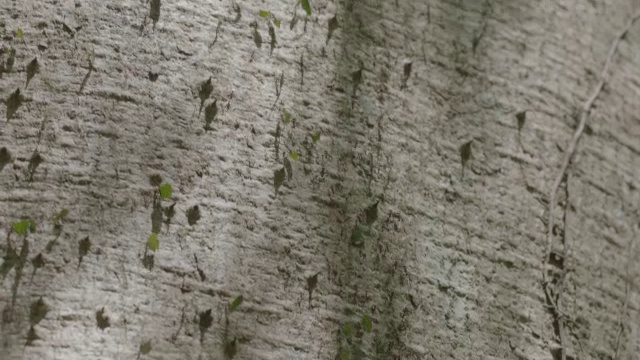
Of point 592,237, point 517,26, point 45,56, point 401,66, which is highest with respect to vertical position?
point 517,26

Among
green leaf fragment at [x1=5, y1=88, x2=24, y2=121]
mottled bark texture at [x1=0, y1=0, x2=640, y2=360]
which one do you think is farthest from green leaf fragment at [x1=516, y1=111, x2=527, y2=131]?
green leaf fragment at [x1=5, y1=88, x2=24, y2=121]

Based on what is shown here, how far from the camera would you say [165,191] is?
170 cm

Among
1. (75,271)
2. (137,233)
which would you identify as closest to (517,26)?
(137,233)

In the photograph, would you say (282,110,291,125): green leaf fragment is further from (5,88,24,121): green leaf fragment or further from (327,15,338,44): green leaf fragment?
(5,88,24,121): green leaf fragment

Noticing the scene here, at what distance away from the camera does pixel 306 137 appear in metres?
1.85

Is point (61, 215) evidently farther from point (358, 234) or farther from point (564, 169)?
point (564, 169)

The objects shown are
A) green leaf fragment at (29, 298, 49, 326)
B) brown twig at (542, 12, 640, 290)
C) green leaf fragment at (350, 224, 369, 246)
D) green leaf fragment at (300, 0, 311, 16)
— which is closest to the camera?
green leaf fragment at (29, 298, 49, 326)

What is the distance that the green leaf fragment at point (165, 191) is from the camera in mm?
1696

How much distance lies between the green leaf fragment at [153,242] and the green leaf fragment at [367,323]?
45 cm

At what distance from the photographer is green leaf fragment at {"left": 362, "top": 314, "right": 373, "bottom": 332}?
1769mm

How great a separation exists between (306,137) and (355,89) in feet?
0.60

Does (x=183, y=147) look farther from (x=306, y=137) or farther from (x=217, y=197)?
(x=306, y=137)

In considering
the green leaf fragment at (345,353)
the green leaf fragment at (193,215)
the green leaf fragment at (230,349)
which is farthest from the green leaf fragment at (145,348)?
the green leaf fragment at (345,353)

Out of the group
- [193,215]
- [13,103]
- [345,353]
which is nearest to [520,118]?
[345,353]
